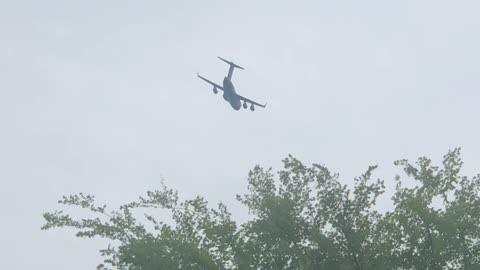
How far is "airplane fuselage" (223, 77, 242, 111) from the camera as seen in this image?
54.6 metres

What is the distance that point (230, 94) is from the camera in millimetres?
54938

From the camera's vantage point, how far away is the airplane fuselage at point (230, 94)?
2151 inches

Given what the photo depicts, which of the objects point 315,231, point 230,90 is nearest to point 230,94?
point 230,90

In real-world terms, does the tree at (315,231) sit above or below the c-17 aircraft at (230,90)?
below

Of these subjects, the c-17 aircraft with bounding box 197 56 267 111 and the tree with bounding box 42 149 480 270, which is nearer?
the tree with bounding box 42 149 480 270

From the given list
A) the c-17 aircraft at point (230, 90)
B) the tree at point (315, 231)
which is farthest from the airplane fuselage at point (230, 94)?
the tree at point (315, 231)

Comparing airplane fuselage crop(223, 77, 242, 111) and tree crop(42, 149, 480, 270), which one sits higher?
airplane fuselage crop(223, 77, 242, 111)

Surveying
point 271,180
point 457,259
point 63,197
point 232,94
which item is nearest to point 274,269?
point 271,180

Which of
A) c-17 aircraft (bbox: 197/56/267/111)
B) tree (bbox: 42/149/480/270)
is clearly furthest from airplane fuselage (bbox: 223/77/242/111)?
tree (bbox: 42/149/480/270)

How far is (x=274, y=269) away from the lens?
18.4 m

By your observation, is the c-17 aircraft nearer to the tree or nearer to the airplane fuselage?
the airplane fuselage

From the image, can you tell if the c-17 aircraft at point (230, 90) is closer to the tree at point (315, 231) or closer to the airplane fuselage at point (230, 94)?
the airplane fuselage at point (230, 94)

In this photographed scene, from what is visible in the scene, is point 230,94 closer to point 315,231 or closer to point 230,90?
point 230,90

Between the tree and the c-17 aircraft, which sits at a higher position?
the c-17 aircraft
